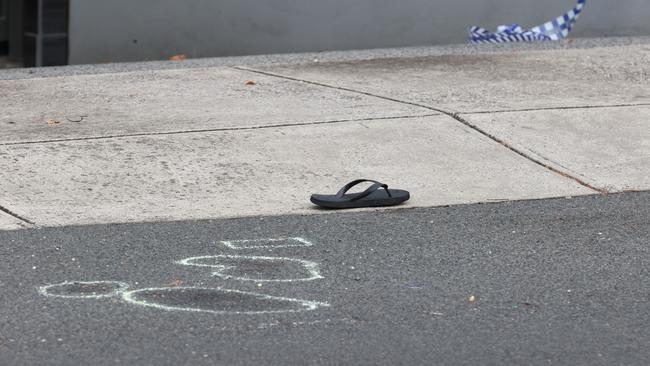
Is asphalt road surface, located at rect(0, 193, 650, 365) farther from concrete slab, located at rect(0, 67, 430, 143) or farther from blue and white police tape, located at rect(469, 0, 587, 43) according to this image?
blue and white police tape, located at rect(469, 0, 587, 43)

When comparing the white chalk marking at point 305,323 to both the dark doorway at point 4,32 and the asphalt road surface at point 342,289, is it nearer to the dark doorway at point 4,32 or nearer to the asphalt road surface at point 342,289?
the asphalt road surface at point 342,289

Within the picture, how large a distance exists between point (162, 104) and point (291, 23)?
2.87 meters

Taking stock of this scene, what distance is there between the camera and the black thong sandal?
269 inches

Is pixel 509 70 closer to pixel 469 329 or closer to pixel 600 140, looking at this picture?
pixel 600 140

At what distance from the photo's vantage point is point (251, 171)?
7418 millimetres

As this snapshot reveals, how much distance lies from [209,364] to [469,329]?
1.06m

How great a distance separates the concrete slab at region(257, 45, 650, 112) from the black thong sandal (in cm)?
193

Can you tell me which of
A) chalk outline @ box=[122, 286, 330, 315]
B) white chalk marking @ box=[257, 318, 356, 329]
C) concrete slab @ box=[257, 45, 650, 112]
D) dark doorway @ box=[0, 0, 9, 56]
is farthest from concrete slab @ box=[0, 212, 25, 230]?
dark doorway @ box=[0, 0, 9, 56]

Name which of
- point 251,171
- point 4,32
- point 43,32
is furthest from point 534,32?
point 251,171

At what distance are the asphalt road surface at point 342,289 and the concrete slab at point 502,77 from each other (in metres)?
2.22

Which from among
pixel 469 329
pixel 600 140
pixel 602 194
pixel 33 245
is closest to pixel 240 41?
pixel 600 140

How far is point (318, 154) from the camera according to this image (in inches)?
305

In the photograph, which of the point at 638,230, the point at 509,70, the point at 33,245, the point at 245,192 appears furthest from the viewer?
the point at 509,70

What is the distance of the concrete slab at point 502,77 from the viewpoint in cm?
910
